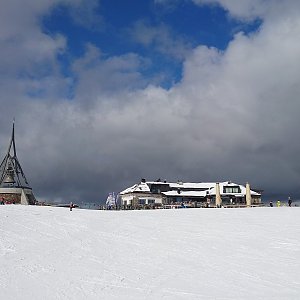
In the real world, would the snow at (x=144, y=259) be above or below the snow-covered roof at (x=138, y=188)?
below

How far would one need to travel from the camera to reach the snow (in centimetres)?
1379

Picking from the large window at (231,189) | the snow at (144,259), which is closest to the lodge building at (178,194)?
the large window at (231,189)

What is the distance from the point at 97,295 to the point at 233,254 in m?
9.59

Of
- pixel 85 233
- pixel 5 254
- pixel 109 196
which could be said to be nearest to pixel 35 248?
pixel 5 254

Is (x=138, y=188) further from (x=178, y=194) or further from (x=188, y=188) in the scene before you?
(x=188, y=188)

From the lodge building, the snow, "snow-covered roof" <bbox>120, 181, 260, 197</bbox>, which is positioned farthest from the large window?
the snow

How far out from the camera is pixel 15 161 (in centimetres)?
6272

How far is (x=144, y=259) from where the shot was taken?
1855 centimetres

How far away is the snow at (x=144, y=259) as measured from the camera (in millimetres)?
13789

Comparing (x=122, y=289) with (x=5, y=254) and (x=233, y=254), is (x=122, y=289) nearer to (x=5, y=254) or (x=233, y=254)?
(x=5, y=254)

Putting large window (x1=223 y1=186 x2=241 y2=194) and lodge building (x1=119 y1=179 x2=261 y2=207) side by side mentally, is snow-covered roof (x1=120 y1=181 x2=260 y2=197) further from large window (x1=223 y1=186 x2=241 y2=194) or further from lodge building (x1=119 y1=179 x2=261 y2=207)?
large window (x1=223 y1=186 x2=241 y2=194)

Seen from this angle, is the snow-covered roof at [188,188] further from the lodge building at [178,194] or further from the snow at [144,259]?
the snow at [144,259]

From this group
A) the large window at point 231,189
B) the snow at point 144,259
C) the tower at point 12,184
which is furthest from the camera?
the large window at point 231,189

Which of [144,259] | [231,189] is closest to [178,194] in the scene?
[231,189]
